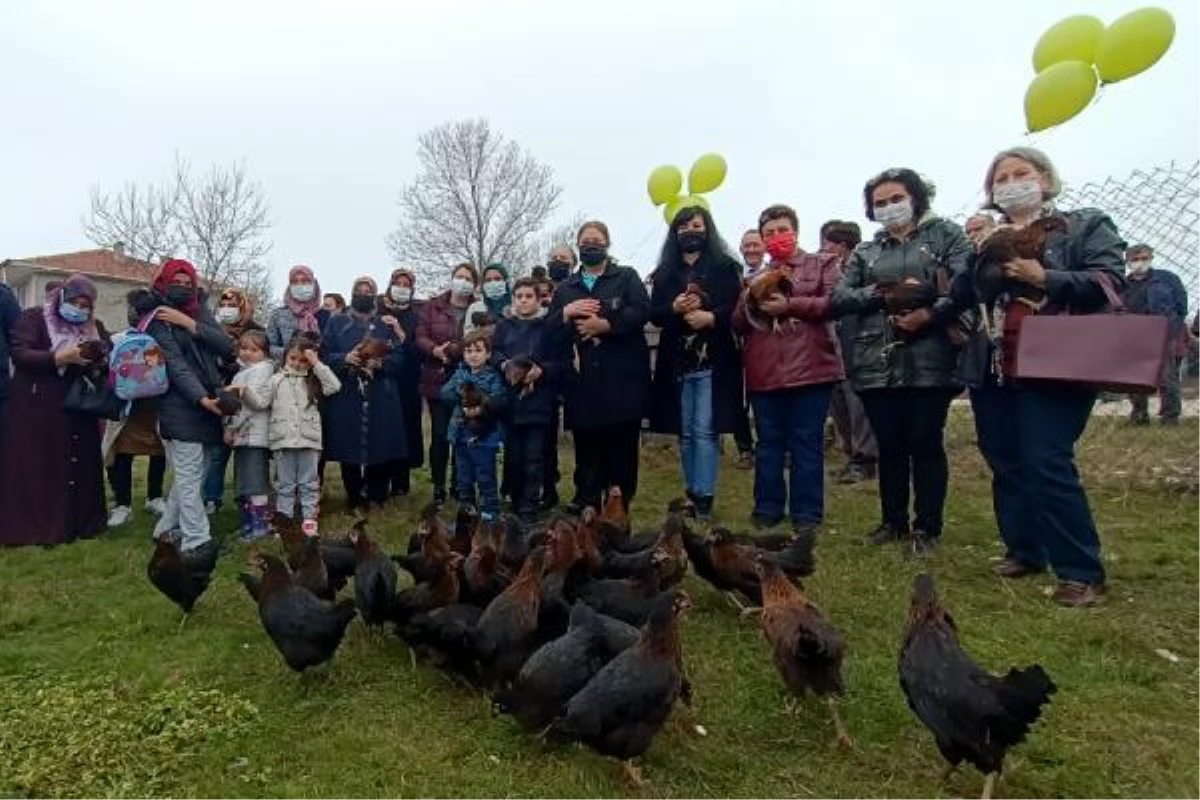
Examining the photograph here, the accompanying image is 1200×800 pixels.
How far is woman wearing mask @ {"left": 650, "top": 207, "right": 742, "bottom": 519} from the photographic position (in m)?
6.50

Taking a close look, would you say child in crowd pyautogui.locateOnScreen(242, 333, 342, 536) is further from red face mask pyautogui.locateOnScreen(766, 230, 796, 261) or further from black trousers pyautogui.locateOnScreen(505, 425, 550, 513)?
red face mask pyautogui.locateOnScreen(766, 230, 796, 261)

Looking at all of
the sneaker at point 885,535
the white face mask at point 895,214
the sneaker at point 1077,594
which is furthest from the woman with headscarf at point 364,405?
the sneaker at point 1077,594

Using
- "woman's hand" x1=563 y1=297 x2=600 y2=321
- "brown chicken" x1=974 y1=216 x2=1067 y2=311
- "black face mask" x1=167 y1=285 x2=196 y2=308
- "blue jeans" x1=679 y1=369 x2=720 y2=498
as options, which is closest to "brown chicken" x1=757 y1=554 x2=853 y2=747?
"brown chicken" x1=974 y1=216 x2=1067 y2=311

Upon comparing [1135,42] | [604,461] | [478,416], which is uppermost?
[1135,42]

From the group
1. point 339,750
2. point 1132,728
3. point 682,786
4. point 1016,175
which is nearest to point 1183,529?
point 1016,175

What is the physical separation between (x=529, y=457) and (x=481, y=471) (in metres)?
0.47

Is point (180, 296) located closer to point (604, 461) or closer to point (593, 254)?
point (593, 254)

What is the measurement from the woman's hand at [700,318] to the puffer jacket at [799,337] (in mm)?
178

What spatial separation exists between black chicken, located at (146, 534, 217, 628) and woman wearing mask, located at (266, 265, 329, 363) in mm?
3140

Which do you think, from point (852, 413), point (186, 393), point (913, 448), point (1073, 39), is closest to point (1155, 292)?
point (1073, 39)

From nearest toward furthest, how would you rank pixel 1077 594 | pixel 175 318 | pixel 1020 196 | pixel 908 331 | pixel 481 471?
1. pixel 1077 594
2. pixel 1020 196
3. pixel 908 331
4. pixel 175 318
5. pixel 481 471

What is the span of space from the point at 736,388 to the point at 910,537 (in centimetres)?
169

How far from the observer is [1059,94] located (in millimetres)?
7785

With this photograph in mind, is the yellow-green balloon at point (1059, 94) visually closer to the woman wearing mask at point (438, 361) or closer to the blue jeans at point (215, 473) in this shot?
the woman wearing mask at point (438, 361)
